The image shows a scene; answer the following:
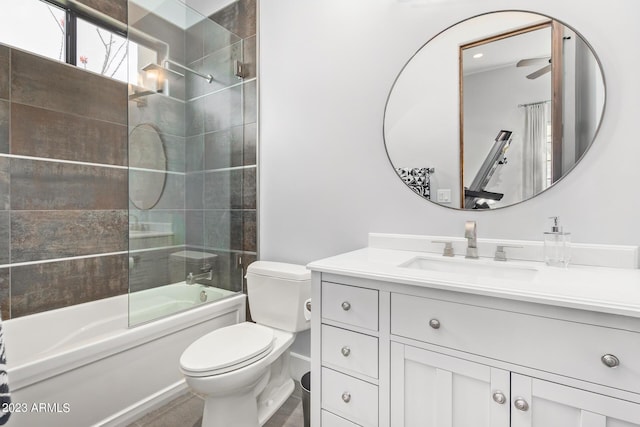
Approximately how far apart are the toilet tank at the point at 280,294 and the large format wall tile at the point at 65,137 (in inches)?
51.4

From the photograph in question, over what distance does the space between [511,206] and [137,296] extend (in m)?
1.90

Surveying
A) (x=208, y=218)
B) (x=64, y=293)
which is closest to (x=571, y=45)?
(x=208, y=218)

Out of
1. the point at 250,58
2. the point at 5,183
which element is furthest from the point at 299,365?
the point at 250,58

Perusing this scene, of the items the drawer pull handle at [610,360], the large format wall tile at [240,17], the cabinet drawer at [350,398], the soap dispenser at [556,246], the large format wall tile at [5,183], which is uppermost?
the large format wall tile at [240,17]

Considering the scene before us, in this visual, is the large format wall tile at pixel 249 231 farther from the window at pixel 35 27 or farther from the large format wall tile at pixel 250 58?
the window at pixel 35 27

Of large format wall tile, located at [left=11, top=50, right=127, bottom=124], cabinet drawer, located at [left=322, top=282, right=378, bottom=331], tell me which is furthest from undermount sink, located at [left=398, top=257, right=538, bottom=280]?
large format wall tile, located at [left=11, top=50, right=127, bottom=124]

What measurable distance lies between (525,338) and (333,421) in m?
0.74

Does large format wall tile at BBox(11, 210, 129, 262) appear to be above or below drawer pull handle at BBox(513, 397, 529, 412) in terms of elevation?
above

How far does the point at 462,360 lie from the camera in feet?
2.90

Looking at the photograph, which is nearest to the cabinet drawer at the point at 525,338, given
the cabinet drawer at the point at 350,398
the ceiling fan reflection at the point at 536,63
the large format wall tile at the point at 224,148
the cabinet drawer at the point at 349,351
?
the cabinet drawer at the point at 349,351

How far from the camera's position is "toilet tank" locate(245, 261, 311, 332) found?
1646 mm

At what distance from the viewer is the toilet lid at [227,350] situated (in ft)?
4.14

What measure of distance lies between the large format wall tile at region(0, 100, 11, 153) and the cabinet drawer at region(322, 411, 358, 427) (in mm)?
2098

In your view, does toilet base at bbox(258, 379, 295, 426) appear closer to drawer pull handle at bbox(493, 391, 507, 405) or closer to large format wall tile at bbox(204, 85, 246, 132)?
drawer pull handle at bbox(493, 391, 507, 405)
